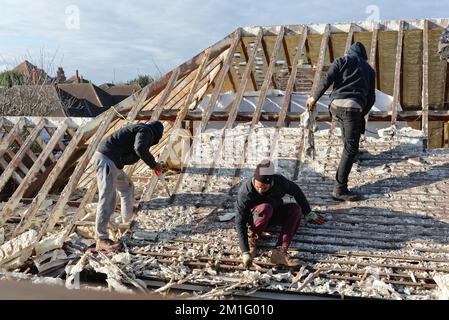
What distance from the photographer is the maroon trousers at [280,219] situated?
161 inches

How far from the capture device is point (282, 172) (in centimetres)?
555

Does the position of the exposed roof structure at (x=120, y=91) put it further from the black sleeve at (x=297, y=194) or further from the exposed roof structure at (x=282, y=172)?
the black sleeve at (x=297, y=194)

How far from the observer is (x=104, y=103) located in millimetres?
27562

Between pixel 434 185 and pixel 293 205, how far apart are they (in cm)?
182

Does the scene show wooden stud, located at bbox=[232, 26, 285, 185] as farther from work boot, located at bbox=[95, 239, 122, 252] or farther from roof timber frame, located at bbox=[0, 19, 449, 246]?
work boot, located at bbox=[95, 239, 122, 252]

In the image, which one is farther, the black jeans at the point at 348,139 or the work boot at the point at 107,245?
the black jeans at the point at 348,139

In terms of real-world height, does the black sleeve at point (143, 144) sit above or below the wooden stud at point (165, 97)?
below

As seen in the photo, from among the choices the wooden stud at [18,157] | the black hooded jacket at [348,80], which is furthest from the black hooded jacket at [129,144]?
the wooden stud at [18,157]

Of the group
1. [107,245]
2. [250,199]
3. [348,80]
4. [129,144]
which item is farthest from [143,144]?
[348,80]

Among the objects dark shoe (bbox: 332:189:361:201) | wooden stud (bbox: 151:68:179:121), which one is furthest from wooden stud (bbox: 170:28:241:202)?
dark shoe (bbox: 332:189:361:201)

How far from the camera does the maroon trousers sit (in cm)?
410
